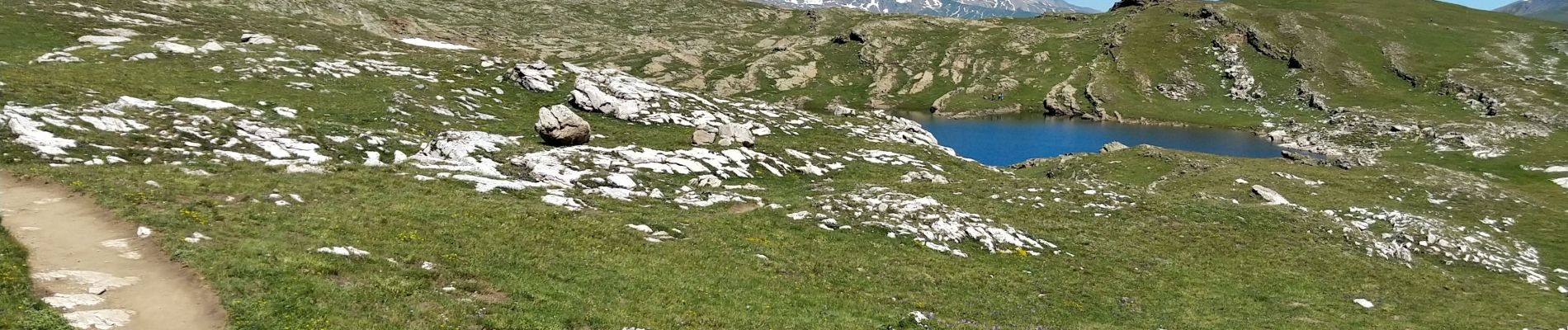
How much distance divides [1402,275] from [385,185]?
47063 millimetres

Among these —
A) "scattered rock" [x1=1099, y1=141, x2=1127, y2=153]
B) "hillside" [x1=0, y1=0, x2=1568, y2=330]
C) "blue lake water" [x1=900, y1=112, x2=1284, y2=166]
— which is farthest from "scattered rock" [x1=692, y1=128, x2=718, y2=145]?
"blue lake water" [x1=900, y1=112, x2=1284, y2=166]

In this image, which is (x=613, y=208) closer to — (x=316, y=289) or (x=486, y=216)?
(x=486, y=216)

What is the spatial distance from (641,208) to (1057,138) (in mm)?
117585

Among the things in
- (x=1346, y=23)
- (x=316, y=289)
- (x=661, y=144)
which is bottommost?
(x=661, y=144)

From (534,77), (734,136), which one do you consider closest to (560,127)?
(734,136)

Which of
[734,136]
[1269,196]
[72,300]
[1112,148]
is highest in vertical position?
[72,300]

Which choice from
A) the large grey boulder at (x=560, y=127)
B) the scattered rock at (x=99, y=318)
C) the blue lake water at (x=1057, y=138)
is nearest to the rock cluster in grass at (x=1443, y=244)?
the large grey boulder at (x=560, y=127)

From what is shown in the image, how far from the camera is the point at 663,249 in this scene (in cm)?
2472

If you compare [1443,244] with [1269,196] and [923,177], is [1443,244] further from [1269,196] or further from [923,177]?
[923,177]

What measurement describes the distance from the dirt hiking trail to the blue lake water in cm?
9364

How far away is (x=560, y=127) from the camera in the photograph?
41.7m

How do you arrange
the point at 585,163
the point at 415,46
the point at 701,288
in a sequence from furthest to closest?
the point at 415,46
the point at 585,163
the point at 701,288

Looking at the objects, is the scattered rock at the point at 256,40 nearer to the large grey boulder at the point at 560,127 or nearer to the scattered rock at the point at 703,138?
the large grey boulder at the point at 560,127

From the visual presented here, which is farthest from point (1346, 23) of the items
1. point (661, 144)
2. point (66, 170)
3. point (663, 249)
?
point (66, 170)
